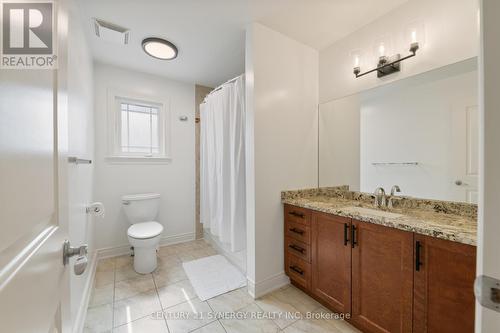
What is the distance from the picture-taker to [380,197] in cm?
170

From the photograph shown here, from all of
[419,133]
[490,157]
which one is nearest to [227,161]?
[419,133]

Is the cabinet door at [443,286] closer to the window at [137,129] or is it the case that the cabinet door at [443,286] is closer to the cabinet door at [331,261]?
the cabinet door at [331,261]

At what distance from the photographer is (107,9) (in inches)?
62.3

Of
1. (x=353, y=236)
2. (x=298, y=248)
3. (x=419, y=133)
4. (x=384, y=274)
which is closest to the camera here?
(x=384, y=274)

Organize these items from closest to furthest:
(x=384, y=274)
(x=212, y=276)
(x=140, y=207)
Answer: (x=384, y=274), (x=212, y=276), (x=140, y=207)

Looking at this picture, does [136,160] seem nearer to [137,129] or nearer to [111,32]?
[137,129]

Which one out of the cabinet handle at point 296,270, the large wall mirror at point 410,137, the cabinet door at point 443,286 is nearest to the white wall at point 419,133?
the large wall mirror at point 410,137

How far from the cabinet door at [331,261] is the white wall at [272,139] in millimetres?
379

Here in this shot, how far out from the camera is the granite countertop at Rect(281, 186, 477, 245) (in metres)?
1.03

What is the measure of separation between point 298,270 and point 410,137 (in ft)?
4.81

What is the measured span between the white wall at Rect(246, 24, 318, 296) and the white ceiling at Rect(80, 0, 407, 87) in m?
0.17

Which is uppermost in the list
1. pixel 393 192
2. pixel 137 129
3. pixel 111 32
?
pixel 111 32

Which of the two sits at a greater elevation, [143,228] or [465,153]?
[465,153]

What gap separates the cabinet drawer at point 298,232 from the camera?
68.2 inches
